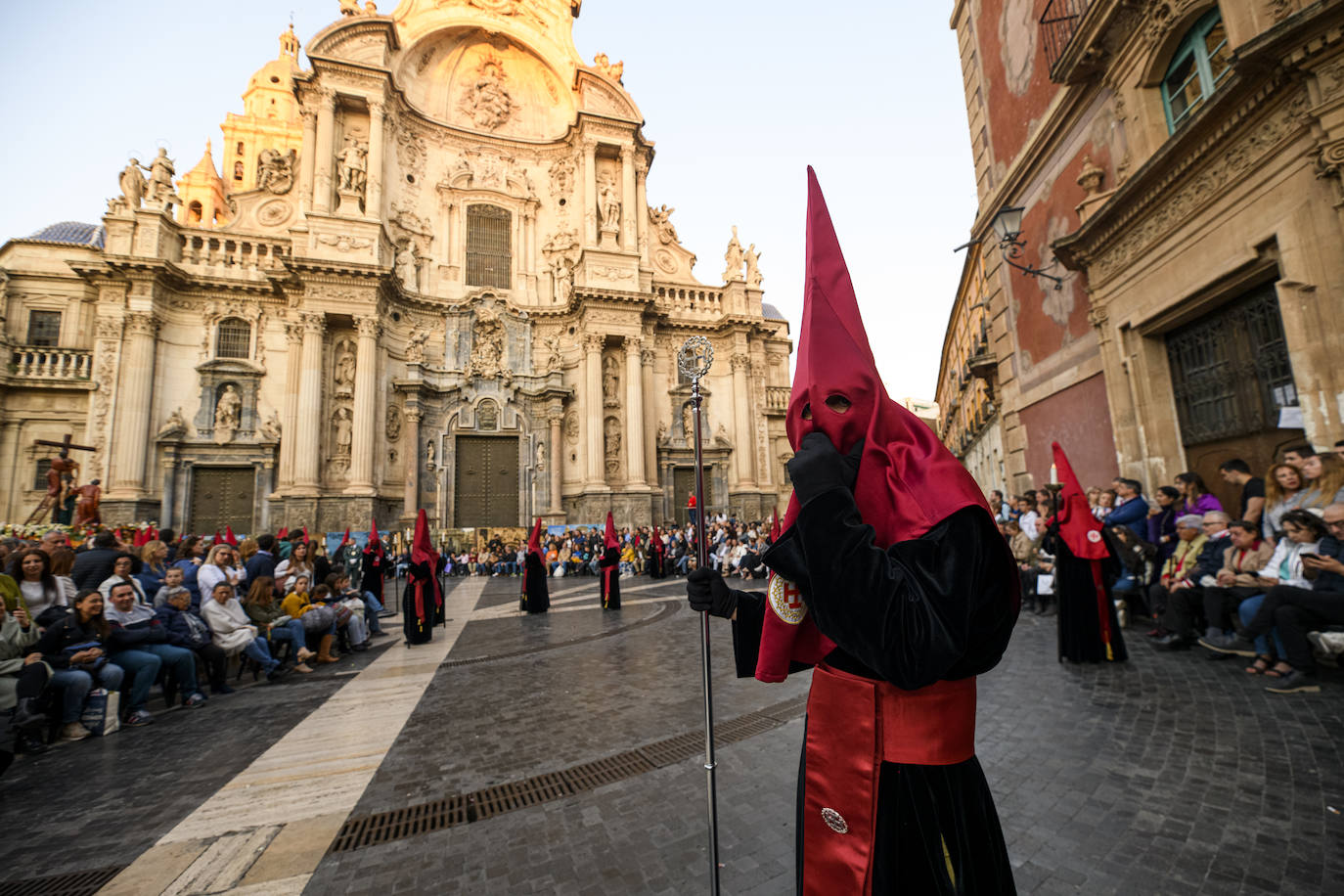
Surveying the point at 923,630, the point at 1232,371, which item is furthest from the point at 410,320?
the point at 923,630

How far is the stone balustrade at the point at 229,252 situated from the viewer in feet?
68.2

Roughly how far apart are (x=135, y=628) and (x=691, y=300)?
2391 centimetres

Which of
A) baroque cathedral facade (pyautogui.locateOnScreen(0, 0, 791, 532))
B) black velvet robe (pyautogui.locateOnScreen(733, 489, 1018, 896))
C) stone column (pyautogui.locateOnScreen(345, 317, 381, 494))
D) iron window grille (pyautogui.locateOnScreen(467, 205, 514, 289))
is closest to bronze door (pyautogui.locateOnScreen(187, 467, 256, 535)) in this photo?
baroque cathedral facade (pyautogui.locateOnScreen(0, 0, 791, 532))

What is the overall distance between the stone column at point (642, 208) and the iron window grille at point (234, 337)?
1607cm

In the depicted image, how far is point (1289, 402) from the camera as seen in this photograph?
20.1 feet

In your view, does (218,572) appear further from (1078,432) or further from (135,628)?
(1078,432)

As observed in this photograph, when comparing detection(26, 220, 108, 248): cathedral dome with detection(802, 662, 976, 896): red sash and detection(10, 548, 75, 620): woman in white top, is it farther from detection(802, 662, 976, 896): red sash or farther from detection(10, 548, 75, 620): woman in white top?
detection(802, 662, 976, 896): red sash

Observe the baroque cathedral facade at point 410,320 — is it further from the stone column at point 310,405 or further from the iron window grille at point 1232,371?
the iron window grille at point 1232,371

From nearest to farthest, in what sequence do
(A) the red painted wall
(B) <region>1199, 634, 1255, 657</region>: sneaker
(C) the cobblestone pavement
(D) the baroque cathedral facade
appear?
1. (C) the cobblestone pavement
2. (B) <region>1199, 634, 1255, 657</region>: sneaker
3. (A) the red painted wall
4. (D) the baroque cathedral facade

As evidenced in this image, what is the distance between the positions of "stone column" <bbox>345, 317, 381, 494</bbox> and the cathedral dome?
1662cm

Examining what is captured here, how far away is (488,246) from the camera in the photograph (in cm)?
2486

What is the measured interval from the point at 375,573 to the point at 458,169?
817 inches

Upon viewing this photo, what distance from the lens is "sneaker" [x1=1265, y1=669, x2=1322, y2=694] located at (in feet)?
14.1

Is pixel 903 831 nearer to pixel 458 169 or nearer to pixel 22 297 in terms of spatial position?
pixel 458 169
